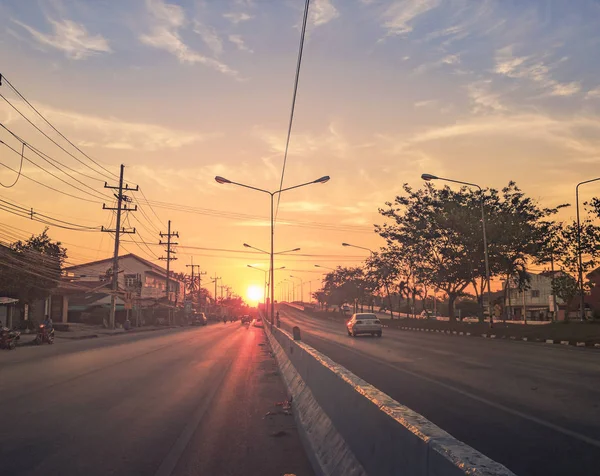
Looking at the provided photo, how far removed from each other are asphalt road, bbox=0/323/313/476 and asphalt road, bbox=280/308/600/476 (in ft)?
7.88

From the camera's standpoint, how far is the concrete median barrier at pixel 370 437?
114 inches

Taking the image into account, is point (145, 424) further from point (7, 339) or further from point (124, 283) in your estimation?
point (124, 283)

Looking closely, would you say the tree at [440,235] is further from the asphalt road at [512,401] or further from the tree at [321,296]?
the tree at [321,296]

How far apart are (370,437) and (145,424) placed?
16.6 ft

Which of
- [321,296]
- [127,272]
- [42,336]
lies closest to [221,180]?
[42,336]

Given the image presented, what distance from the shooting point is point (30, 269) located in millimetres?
40031

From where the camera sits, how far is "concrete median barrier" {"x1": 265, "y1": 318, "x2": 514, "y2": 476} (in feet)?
9.50

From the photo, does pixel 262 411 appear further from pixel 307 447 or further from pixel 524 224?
pixel 524 224

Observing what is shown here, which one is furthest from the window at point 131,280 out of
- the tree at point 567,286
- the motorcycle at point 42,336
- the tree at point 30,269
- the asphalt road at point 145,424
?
the asphalt road at point 145,424

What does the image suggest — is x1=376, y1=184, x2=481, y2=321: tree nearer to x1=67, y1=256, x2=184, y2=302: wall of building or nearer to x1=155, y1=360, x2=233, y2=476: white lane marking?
x1=155, y1=360, x2=233, y2=476: white lane marking

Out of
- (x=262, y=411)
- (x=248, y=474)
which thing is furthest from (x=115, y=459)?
(x=262, y=411)

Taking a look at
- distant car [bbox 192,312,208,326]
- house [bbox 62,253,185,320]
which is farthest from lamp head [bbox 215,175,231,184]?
distant car [bbox 192,312,208,326]

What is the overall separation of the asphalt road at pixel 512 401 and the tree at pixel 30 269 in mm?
28335

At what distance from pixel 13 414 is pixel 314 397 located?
5037 mm
